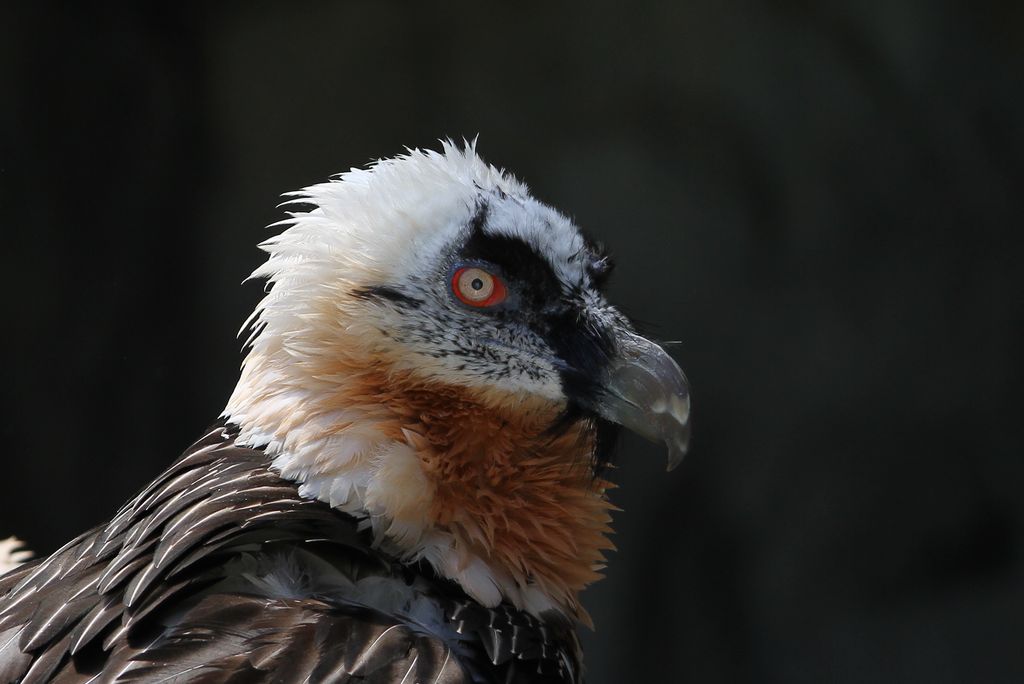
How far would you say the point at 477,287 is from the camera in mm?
2381

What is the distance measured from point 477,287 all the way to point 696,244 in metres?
2.56

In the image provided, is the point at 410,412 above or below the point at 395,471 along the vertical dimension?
above

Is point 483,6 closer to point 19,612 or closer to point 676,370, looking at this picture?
point 676,370

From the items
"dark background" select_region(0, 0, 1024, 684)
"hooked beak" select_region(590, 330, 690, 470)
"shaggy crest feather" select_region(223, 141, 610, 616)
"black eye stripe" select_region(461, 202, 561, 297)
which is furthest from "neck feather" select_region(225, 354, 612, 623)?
"dark background" select_region(0, 0, 1024, 684)

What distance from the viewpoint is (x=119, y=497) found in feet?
16.0

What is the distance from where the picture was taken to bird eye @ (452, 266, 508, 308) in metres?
2.37

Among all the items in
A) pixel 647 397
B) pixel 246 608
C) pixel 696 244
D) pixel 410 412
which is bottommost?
pixel 246 608

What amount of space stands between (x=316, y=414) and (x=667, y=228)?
112 inches

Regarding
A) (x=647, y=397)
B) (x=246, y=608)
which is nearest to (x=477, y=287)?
(x=647, y=397)

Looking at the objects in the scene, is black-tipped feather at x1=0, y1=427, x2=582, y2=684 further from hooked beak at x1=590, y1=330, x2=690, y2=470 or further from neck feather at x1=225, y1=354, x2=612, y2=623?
hooked beak at x1=590, y1=330, x2=690, y2=470

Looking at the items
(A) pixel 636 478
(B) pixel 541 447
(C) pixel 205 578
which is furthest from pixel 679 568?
(C) pixel 205 578

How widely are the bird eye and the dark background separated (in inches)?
98.3

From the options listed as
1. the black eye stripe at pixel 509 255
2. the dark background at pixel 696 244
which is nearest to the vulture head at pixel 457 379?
the black eye stripe at pixel 509 255

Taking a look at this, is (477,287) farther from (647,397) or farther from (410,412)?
(647,397)
